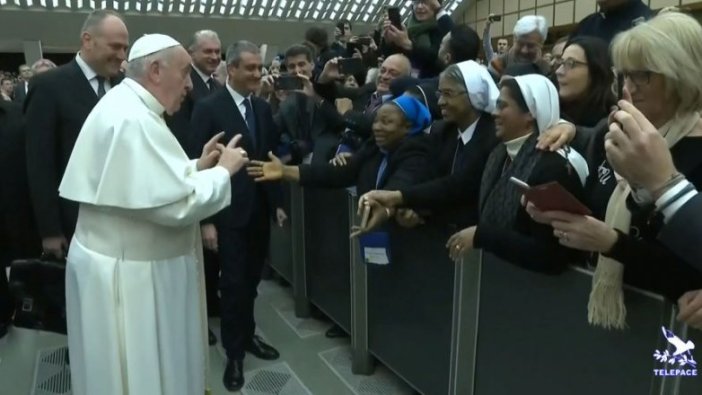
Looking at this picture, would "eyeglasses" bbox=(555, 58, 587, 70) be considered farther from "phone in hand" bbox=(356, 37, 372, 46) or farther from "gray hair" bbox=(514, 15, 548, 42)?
"phone in hand" bbox=(356, 37, 372, 46)

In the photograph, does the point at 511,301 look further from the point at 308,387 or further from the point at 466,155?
the point at 308,387

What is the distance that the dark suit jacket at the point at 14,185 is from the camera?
2.90 m

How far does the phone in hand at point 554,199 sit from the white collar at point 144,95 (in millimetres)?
1295

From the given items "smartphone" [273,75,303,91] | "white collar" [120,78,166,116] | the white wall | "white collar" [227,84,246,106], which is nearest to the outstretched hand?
"white collar" [227,84,246,106]

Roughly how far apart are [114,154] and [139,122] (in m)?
0.13

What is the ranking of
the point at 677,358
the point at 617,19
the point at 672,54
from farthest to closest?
the point at 617,19, the point at 677,358, the point at 672,54

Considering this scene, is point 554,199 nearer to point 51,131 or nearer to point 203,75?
point 51,131

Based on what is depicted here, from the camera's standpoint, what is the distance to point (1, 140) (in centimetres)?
290

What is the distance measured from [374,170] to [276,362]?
1367mm

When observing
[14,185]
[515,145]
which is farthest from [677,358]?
[14,185]

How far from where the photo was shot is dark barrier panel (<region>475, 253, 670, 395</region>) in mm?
1444

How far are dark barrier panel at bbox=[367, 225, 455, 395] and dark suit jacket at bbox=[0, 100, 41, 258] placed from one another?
201 cm

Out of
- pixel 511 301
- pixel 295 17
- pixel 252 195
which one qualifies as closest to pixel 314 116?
pixel 252 195

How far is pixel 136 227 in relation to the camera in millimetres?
1820
